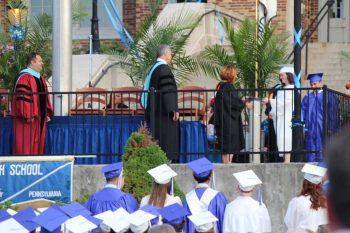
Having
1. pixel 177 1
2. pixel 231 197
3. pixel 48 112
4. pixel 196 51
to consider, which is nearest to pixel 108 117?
pixel 48 112

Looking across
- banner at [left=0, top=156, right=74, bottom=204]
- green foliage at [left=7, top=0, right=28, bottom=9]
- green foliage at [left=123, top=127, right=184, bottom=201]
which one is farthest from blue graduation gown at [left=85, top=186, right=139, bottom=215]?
green foliage at [left=7, top=0, right=28, bottom=9]

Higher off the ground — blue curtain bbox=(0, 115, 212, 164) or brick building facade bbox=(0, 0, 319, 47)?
brick building facade bbox=(0, 0, 319, 47)

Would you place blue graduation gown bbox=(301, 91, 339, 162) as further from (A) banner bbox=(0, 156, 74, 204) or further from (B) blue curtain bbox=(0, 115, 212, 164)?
(A) banner bbox=(0, 156, 74, 204)

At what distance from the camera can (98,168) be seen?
1196cm

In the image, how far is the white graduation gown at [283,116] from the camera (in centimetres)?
1250

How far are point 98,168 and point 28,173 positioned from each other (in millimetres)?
835

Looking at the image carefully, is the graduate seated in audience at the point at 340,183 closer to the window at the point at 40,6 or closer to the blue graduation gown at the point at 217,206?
the blue graduation gown at the point at 217,206

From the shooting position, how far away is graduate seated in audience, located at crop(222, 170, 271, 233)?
8898 millimetres

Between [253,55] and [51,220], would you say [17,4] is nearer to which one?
[253,55]

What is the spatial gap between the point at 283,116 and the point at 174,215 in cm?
489

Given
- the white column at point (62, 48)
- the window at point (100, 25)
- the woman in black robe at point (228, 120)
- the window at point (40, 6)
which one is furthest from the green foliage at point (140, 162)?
the window at point (40, 6)

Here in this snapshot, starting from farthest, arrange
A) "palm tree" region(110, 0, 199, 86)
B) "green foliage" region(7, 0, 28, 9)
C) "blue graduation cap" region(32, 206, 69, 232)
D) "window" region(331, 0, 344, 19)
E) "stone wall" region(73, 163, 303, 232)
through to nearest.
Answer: "window" region(331, 0, 344, 19), "green foliage" region(7, 0, 28, 9), "palm tree" region(110, 0, 199, 86), "stone wall" region(73, 163, 303, 232), "blue graduation cap" region(32, 206, 69, 232)

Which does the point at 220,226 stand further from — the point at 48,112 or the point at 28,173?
the point at 48,112

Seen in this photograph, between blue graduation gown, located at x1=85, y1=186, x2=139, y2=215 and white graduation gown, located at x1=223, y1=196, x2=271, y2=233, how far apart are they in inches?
34.1
